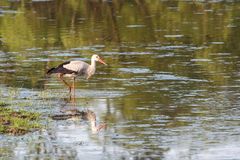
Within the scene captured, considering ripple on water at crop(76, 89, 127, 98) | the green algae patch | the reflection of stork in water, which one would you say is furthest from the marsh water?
the green algae patch

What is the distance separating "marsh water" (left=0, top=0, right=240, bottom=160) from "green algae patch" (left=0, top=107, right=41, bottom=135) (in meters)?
0.23

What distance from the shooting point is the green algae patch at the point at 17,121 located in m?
13.8

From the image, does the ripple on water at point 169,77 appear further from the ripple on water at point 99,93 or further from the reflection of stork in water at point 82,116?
the reflection of stork in water at point 82,116

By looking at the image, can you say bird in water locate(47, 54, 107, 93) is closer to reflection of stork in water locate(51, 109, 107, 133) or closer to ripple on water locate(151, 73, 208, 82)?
ripple on water locate(151, 73, 208, 82)

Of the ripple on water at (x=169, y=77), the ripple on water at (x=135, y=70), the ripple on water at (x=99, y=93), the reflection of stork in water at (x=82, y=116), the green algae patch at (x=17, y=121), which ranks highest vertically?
the green algae patch at (x=17, y=121)

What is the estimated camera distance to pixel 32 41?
27.3m

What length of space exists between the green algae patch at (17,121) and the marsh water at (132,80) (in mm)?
235

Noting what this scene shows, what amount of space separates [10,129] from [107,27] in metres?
17.0

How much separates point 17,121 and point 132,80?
18.9ft

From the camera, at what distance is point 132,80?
64.1 feet

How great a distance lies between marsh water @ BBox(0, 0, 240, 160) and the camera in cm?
1298

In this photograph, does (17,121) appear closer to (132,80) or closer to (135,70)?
(132,80)

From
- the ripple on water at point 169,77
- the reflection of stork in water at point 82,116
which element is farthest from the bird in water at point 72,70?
the reflection of stork in water at point 82,116

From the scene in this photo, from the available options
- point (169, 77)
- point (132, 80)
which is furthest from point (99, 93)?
point (169, 77)
